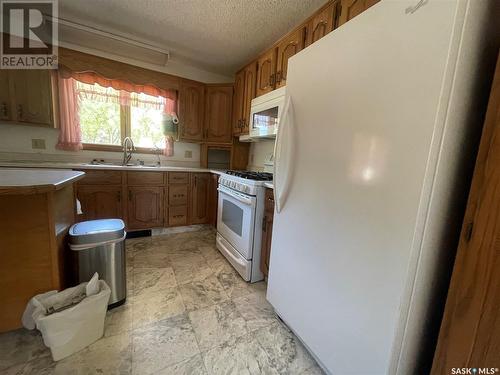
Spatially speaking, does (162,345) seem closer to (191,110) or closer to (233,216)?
(233,216)

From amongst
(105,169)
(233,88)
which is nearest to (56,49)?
(105,169)

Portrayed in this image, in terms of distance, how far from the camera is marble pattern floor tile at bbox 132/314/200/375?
1.11 metres

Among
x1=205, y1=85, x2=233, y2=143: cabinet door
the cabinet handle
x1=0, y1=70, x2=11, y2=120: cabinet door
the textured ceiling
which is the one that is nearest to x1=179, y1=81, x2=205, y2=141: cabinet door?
x1=205, y1=85, x2=233, y2=143: cabinet door

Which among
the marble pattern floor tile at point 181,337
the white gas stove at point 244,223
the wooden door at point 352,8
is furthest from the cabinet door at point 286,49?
the marble pattern floor tile at point 181,337

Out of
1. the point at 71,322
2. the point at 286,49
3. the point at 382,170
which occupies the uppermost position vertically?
the point at 286,49

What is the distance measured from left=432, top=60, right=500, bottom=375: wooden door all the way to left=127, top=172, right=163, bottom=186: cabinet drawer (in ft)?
8.88

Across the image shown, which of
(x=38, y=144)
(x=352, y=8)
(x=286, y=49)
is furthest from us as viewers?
(x=38, y=144)

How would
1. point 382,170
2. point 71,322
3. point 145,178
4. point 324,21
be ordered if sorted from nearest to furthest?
point 382,170 → point 71,322 → point 324,21 → point 145,178

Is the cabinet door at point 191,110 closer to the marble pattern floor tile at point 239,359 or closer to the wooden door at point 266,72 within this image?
the wooden door at point 266,72

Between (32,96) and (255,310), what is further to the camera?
(32,96)

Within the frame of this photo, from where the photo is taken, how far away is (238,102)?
9.55 feet

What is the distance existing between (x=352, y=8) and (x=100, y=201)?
2897mm

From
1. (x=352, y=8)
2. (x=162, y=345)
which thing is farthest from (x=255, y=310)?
(x=352, y=8)
